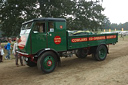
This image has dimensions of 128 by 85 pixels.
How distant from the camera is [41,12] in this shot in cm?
1614

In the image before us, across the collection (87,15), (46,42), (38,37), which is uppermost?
(87,15)

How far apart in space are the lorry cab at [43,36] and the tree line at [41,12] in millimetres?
9763

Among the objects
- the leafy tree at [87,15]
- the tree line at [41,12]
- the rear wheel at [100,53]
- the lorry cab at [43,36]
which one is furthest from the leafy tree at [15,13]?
the rear wheel at [100,53]

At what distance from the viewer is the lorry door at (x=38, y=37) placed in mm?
5293

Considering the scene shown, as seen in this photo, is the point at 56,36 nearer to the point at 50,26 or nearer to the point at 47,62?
the point at 50,26

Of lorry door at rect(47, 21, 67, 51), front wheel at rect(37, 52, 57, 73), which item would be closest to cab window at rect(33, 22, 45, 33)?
lorry door at rect(47, 21, 67, 51)

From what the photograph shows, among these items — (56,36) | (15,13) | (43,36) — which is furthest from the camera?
(15,13)

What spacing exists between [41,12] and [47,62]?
11934 mm

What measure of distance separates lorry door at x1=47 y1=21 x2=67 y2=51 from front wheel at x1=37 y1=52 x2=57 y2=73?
0.42 m

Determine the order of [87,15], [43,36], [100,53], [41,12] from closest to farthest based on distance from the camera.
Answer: [43,36]
[100,53]
[41,12]
[87,15]

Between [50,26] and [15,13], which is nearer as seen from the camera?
[50,26]

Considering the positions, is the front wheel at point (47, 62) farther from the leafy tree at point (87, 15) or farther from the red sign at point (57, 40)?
the leafy tree at point (87, 15)

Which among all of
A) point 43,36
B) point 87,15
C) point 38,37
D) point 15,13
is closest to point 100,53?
point 43,36

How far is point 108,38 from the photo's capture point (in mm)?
8062
